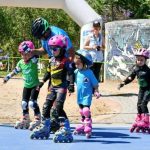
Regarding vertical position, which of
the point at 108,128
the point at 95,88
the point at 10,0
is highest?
the point at 10,0

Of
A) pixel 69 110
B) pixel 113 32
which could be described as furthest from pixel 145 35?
pixel 69 110

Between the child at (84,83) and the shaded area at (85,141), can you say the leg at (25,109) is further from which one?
the child at (84,83)

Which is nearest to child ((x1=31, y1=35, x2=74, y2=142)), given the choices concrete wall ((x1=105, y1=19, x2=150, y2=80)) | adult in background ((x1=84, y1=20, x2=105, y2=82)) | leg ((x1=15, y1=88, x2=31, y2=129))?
leg ((x1=15, y1=88, x2=31, y2=129))

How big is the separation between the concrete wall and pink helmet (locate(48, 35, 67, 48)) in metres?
12.9

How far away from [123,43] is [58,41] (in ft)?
44.0

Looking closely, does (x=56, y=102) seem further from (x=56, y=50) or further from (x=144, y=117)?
(x=144, y=117)

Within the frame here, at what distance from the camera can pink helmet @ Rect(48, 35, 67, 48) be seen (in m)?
8.16

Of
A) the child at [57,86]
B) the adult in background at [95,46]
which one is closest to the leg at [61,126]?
the child at [57,86]

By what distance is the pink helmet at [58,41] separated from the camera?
26.8 ft

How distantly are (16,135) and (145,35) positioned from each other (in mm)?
13136

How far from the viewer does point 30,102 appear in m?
9.56

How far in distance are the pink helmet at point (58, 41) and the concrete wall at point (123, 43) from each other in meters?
12.9

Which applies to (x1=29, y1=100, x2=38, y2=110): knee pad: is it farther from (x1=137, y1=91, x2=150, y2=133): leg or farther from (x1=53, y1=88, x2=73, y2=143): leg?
(x1=137, y1=91, x2=150, y2=133): leg

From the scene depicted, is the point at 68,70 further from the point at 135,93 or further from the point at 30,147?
the point at 135,93
